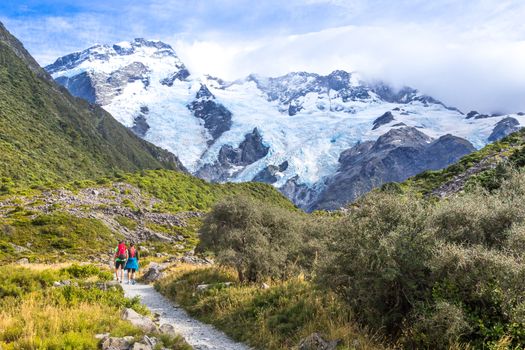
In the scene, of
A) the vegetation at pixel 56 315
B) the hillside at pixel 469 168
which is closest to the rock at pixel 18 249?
the vegetation at pixel 56 315

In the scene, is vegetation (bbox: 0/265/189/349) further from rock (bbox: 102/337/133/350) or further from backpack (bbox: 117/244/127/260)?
backpack (bbox: 117/244/127/260)

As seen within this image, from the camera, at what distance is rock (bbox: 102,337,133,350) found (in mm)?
9664

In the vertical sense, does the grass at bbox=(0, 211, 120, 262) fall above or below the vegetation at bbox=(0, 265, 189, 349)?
below

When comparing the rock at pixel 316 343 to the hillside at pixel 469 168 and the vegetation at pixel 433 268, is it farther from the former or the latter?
the hillside at pixel 469 168

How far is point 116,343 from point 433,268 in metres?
7.30

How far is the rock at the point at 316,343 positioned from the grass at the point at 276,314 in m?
0.22

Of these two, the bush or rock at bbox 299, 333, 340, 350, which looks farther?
rock at bbox 299, 333, 340, 350

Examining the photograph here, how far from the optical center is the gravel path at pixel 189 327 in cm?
1280

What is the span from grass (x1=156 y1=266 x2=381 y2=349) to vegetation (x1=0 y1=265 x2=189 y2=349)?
2.71m

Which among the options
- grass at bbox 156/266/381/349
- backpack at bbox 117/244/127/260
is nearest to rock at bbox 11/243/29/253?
backpack at bbox 117/244/127/260

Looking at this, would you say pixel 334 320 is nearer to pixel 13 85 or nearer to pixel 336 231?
pixel 336 231

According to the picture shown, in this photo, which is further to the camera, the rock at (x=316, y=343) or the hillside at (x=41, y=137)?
the hillside at (x=41, y=137)

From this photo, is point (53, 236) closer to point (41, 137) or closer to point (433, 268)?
point (433, 268)

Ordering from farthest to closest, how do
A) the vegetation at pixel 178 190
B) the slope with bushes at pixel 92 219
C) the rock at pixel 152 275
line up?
the vegetation at pixel 178 190 < the slope with bushes at pixel 92 219 < the rock at pixel 152 275
